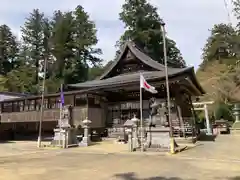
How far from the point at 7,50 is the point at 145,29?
37.1 metres

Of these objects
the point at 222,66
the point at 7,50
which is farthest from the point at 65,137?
the point at 7,50

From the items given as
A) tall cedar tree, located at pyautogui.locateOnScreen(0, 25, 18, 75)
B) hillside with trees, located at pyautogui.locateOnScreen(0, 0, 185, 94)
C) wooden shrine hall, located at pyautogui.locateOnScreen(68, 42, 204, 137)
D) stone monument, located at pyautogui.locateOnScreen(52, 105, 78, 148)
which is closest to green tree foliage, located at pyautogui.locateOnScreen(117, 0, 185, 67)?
hillside with trees, located at pyautogui.locateOnScreen(0, 0, 185, 94)

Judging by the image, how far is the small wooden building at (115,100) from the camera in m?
23.2

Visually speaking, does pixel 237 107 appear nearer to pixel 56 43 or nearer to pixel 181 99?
pixel 181 99

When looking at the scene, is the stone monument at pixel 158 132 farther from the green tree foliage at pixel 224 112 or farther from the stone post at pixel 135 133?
the green tree foliage at pixel 224 112

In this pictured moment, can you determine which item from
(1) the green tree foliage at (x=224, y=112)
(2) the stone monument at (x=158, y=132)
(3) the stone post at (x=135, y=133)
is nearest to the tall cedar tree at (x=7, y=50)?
(1) the green tree foliage at (x=224, y=112)

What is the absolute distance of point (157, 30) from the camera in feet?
174

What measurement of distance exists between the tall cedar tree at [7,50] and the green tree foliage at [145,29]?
30.8m

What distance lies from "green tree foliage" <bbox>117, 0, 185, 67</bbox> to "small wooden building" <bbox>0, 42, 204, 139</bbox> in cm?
2359

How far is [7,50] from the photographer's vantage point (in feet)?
225

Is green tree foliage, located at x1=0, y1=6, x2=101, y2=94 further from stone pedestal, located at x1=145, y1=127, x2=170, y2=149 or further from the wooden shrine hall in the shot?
stone pedestal, located at x1=145, y1=127, x2=170, y2=149

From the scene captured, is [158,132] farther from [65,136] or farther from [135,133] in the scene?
[65,136]

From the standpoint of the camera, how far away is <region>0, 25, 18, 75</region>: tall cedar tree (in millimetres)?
66562

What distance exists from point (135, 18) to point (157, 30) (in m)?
5.31
